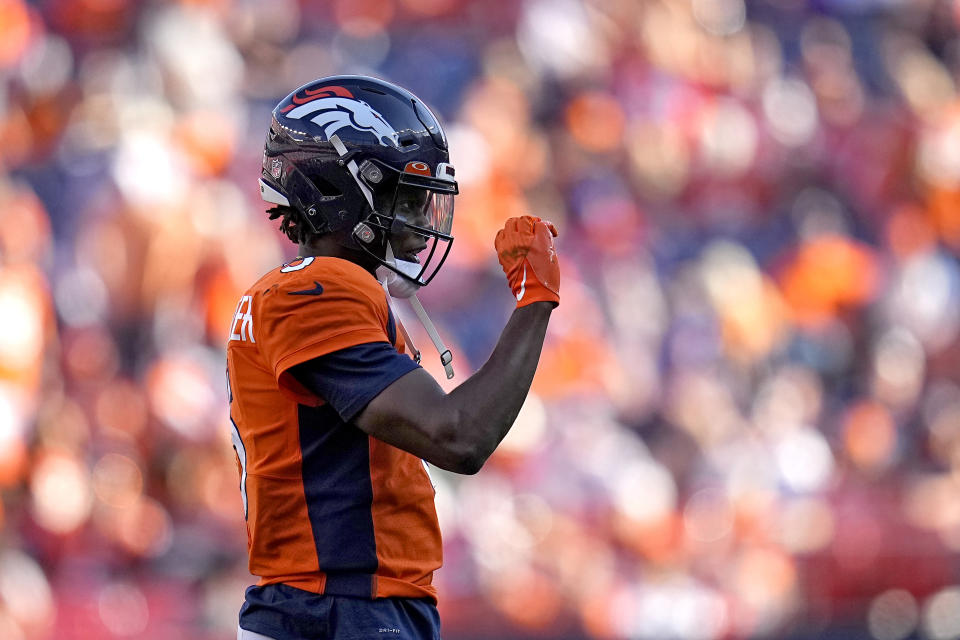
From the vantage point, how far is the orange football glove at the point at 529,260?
1822 mm

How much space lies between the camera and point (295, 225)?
2111 mm

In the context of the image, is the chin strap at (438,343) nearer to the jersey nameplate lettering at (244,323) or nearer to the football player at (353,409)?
the football player at (353,409)

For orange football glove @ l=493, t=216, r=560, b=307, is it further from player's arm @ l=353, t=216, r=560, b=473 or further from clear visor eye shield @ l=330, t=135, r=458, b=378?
clear visor eye shield @ l=330, t=135, r=458, b=378

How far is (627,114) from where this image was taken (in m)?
6.30

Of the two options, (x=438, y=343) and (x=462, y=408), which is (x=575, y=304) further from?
(x=462, y=408)

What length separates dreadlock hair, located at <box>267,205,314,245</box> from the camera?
2076 mm

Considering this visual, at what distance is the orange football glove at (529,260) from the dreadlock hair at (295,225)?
0.37m

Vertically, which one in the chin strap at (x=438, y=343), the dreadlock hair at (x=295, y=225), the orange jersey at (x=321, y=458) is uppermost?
the dreadlock hair at (x=295, y=225)

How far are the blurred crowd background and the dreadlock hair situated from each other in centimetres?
345

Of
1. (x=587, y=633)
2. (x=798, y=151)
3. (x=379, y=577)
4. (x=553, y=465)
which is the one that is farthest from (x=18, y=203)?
(x=379, y=577)

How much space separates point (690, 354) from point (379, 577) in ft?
14.1

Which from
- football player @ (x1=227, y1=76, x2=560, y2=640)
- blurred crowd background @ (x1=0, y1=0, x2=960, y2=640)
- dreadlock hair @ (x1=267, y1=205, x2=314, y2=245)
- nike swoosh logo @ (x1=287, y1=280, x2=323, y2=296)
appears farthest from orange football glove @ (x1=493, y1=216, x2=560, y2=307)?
blurred crowd background @ (x1=0, y1=0, x2=960, y2=640)

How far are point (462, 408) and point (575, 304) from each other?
168 inches

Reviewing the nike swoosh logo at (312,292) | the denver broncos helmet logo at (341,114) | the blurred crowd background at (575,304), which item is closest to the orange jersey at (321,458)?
the nike swoosh logo at (312,292)
